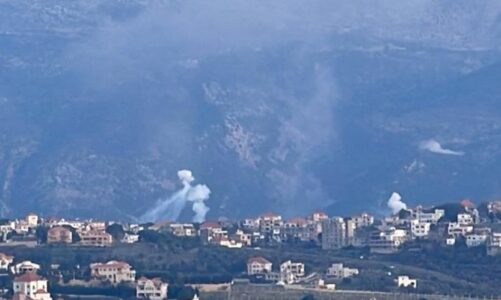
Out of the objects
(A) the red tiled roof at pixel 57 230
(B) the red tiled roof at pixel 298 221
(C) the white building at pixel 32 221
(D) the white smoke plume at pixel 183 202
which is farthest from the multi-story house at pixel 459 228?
(D) the white smoke plume at pixel 183 202

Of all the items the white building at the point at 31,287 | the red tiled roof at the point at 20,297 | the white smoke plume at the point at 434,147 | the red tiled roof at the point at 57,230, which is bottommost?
the red tiled roof at the point at 20,297

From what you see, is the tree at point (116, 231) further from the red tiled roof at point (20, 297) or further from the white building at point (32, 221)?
the red tiled roof at point (20, 297)

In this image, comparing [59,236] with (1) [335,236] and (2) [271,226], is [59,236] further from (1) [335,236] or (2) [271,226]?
(2) [271,226]

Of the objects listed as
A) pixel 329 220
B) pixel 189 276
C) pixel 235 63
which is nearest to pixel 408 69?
pixel 235 63

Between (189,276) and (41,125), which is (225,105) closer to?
(41,125)

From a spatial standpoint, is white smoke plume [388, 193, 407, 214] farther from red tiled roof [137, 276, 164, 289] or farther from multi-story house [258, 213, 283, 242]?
red tiled roof [137, 276, 164, 289]

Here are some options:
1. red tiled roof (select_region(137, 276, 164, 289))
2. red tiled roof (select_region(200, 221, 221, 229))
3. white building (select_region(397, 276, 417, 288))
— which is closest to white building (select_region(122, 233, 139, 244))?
red tiled roof (select_region(200, 221, 221, 229))

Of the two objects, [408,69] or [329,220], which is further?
[408,69]
